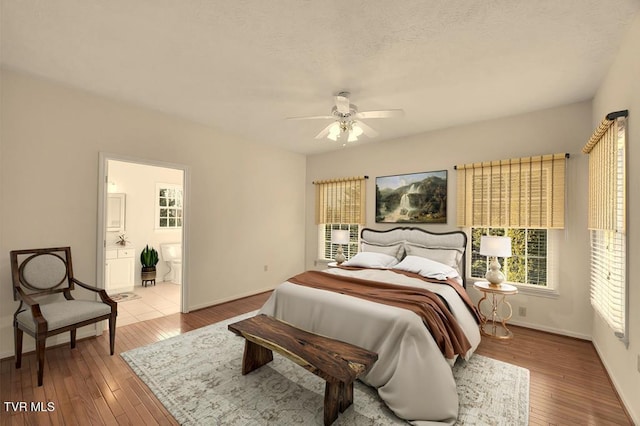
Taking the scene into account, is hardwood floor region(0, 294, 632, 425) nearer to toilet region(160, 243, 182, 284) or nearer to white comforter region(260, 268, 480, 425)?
white comforter region(260, 268, 480, 425)

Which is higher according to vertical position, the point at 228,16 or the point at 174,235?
the point at 228,16

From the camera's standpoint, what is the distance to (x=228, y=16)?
1.92 m

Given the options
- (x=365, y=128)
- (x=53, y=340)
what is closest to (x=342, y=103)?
(x=365, y=128)

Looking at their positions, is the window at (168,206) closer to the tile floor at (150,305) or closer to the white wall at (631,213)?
the tile floor at (150,305)

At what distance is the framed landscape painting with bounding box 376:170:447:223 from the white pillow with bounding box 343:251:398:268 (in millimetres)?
850

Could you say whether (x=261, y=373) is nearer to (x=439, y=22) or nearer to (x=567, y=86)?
(x=439, y=22)

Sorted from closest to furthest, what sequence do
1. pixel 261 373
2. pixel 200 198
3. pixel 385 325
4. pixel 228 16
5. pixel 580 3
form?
pixel 580 3 → pixel 228 16 → pixel 385 325 → pixel 261 373 → pixel 200 198

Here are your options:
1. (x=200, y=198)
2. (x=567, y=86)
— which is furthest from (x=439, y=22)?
(x=200, y=198)

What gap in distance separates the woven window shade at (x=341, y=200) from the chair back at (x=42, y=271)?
3878 mm

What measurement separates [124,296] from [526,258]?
20.4ft

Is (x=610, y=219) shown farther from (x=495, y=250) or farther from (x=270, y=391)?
(x=270, y=391)

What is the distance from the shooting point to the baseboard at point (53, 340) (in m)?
2.65

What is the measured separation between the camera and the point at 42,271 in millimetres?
2752

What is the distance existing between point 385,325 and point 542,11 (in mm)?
2465
